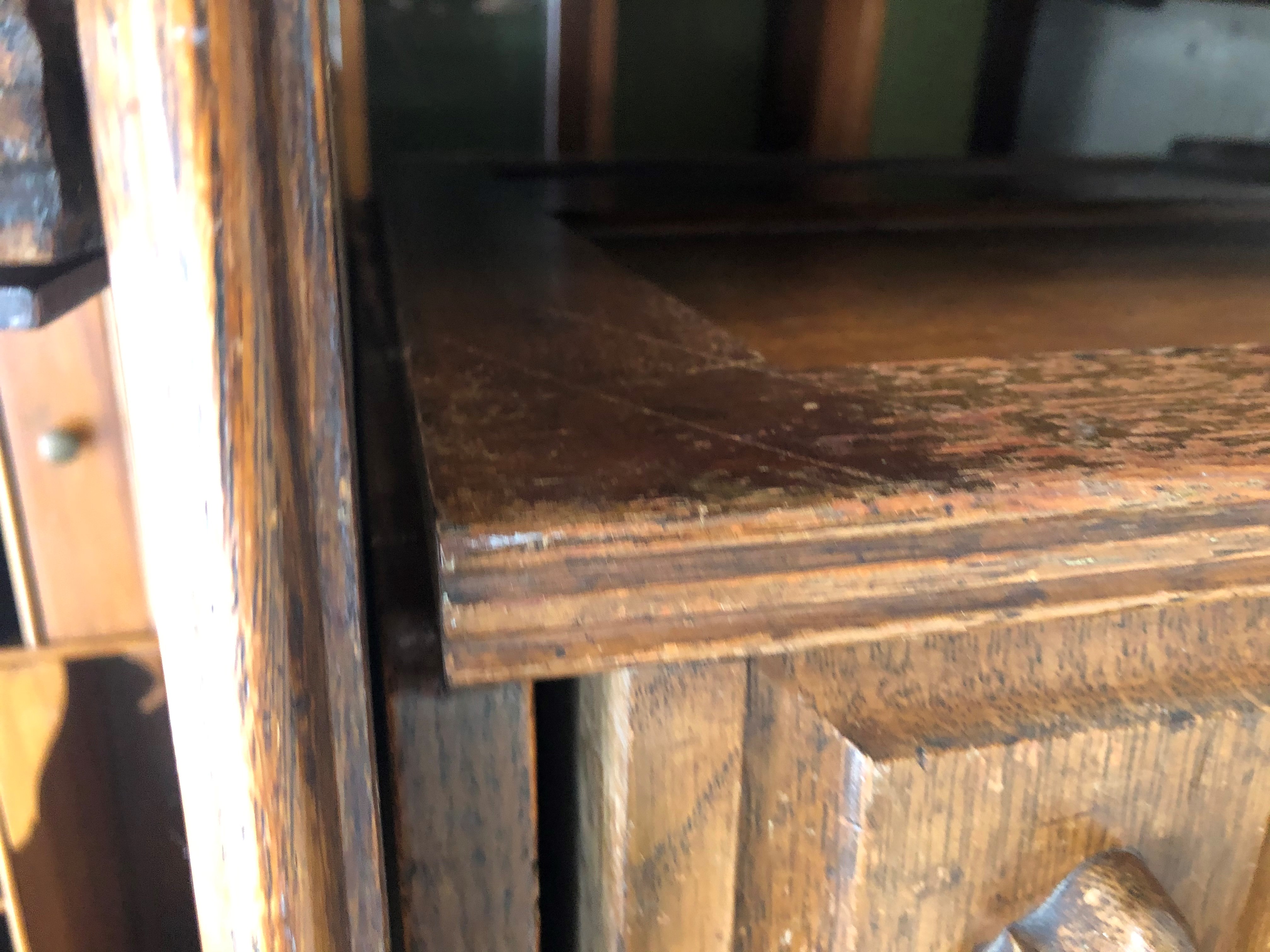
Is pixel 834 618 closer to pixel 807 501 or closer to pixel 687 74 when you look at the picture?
pixel 807 501

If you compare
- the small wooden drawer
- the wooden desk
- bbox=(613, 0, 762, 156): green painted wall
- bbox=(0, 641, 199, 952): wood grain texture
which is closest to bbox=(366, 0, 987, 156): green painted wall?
bbox=(613, 0, 762, 156): green painted wall

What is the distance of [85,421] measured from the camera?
0.70 meters

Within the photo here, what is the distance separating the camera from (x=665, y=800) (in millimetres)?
250

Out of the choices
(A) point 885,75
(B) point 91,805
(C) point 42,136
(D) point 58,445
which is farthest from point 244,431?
(A) point 885,75

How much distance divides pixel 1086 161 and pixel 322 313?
2.97 feet

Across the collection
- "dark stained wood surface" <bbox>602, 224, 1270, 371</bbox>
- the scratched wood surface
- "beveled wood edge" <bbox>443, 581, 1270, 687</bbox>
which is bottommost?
the scratched wood surface

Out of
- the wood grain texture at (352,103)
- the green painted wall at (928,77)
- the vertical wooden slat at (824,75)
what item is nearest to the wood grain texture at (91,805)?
the wood grain texture at (352,103)

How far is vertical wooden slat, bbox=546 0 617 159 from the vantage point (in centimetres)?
91

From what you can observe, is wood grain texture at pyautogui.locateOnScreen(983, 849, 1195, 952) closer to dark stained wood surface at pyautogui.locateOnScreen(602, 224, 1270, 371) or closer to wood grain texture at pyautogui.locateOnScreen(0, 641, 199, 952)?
dark stained wood surface at pyautogui.locateOnScreen(602, 224, 1270, 371)

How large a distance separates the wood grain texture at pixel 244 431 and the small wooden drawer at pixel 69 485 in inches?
22.5

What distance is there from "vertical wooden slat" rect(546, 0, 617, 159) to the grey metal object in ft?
1.45

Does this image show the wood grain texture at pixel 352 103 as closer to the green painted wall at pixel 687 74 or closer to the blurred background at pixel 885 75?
the blurred background at pixel 885 75

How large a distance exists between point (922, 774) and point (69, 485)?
0.68 meters

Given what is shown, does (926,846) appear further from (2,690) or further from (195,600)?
(2,690)
